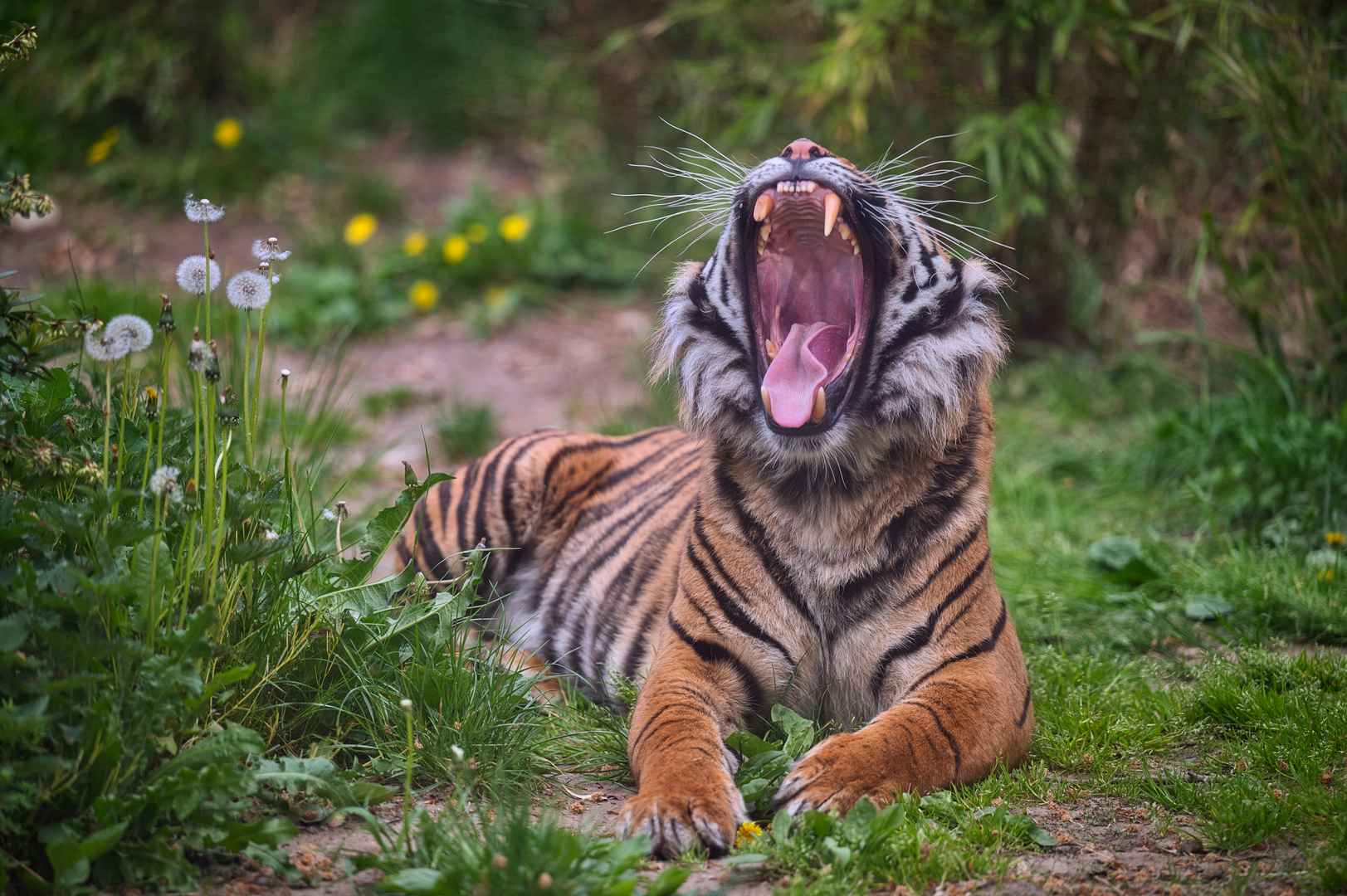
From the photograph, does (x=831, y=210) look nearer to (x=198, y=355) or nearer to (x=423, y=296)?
(x=198, y=355)

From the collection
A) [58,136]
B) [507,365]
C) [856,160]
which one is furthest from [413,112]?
[856,160]

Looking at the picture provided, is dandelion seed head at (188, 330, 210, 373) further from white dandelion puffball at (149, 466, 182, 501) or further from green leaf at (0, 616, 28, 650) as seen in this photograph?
green leaf at (0, 616, 28, 650)

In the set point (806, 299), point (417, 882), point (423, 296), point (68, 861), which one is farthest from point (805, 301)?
point (423, 296)

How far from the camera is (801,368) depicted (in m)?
2.76

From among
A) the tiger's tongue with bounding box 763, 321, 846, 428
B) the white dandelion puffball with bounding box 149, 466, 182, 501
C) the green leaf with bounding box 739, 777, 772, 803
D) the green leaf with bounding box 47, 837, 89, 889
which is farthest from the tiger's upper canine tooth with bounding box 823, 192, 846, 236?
the green leaf with bounding box 47, 837, 89, 889

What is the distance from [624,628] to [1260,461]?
8.76ft

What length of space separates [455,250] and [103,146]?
2939mm

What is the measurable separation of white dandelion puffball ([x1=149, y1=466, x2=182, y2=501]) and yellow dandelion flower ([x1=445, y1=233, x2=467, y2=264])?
222 inches

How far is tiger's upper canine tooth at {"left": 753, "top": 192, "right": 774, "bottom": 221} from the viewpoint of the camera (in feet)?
8.64

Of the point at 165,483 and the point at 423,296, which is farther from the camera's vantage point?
the point at 423,296

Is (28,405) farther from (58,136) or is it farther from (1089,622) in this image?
(58,136)

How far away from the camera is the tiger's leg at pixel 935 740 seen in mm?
2260

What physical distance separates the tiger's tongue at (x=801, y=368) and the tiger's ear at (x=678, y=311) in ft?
0.78

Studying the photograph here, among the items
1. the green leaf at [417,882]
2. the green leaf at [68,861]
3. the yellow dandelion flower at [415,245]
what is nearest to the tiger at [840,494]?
the green leaf at [417,882]
